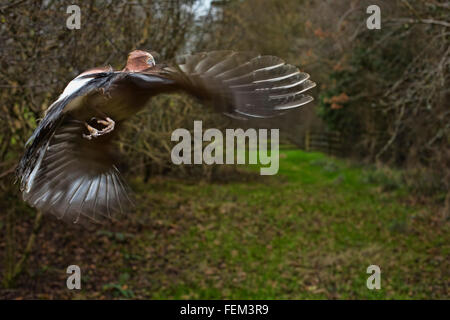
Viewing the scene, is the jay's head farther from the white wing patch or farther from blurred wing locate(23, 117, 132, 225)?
blurred wing locate(23, 117, 132, 225)

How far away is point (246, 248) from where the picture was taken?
8664 millimetres

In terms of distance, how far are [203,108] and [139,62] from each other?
1.55 meters

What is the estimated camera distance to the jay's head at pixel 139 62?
1780mm

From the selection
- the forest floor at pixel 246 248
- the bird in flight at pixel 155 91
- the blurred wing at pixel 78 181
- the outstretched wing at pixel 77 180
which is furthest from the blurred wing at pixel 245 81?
the forest floor at pixel 246 248

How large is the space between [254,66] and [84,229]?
7162 mm

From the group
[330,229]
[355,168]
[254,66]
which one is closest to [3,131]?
[254,66]

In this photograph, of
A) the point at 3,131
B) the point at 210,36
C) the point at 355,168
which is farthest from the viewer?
the point at 355,168

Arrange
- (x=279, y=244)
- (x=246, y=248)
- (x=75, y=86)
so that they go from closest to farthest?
(x=75, y=86) < (x=246, y=248) < (x=279, y=244)

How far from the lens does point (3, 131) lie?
5.74 m

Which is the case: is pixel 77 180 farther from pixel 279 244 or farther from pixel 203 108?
pixel 279 244

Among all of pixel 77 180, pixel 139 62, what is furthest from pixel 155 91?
pixel 77 180

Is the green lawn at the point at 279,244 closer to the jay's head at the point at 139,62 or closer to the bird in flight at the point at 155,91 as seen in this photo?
the bird in flight at the point at 155,91

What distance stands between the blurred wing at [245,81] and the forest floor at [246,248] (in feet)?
16.5
